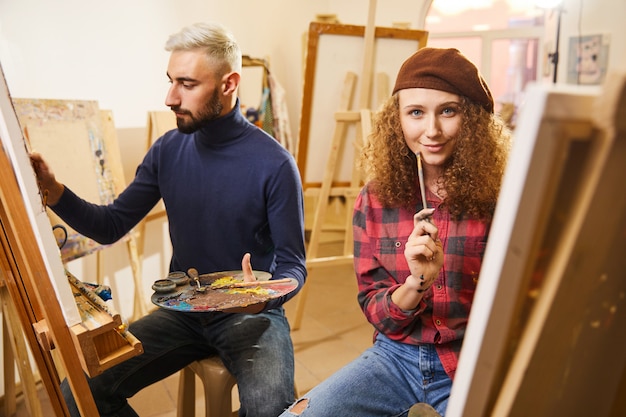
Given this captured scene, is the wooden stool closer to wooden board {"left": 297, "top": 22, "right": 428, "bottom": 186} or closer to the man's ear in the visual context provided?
the man's ear

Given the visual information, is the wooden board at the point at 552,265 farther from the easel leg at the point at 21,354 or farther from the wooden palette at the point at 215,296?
the easel leg at the point at 21,354

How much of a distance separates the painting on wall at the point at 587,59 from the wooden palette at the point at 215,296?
376cm

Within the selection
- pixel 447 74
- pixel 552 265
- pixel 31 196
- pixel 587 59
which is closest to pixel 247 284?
pixel 31 196

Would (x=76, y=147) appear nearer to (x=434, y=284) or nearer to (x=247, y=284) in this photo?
(x=247, y=284)

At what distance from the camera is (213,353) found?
1391 mm

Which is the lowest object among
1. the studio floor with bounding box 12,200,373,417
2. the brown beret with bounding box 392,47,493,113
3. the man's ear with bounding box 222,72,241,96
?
the studio floor with bounding box 12,200,373,417

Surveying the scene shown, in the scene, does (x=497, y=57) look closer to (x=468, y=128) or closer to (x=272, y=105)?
(x=272, y=105)

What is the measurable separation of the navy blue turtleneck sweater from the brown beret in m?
0.51

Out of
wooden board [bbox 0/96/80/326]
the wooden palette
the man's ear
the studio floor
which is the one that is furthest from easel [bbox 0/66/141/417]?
the studio floor

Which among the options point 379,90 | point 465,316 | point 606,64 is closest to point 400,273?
point 465,316

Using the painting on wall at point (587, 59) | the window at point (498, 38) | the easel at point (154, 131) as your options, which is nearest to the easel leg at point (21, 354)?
the easel at point (154, 131)

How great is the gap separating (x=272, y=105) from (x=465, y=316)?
2.84 meters

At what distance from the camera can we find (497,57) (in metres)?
6.12

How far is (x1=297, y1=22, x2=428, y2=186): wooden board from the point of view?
2320 millimetres
